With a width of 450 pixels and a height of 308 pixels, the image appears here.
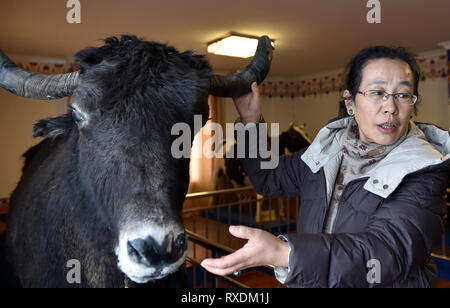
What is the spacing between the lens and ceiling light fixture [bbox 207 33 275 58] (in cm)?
506

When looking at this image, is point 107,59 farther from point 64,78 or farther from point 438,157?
point 438,157

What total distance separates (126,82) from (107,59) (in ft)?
0.52

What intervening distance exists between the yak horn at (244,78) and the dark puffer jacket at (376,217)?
0.45m

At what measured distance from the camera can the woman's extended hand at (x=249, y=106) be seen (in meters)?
1.69

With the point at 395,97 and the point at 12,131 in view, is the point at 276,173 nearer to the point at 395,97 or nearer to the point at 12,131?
the point at 395,97

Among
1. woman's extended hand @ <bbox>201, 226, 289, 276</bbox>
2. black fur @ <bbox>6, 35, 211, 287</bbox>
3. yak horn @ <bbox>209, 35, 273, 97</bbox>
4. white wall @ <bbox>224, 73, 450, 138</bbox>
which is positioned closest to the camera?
woman's extended hand @ <bbox>201, 226, 289, 276</bbox>

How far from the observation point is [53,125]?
143cm

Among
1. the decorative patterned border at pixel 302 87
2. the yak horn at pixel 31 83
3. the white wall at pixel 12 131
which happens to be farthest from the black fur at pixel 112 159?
the decorative patterned border at pixel 302 87

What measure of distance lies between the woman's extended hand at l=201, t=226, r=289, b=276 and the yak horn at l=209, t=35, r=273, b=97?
2.66 ft

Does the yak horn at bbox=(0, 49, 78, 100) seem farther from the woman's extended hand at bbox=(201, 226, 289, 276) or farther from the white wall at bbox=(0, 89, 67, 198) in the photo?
the white wall at bbox=(0, 89, 67, 198)

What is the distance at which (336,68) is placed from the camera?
823cm

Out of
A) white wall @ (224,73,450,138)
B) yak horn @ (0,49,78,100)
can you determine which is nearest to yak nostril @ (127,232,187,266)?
yak horn @ (0,49,78,100)

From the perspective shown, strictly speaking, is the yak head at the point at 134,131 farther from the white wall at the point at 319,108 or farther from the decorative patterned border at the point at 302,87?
the decorative patterned border at the point at 302,87

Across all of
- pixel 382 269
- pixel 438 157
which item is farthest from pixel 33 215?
pixel 438 157
